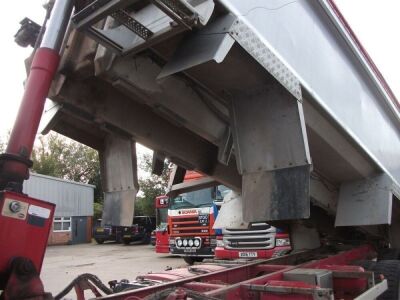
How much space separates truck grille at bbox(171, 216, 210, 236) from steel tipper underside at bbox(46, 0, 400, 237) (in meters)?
7.18

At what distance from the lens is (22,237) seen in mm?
2201

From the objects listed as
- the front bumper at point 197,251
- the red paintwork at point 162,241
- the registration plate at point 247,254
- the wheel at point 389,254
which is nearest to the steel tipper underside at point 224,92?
the wheel at point 389,254

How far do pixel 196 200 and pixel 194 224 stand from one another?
645mm

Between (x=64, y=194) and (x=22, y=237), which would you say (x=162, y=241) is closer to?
(x=22, y=237)

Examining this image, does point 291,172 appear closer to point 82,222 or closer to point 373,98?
point 373,98

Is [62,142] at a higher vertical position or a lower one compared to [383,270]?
higher

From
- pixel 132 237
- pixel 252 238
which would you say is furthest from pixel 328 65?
pixel 132 237

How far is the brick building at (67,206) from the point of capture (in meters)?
28.3

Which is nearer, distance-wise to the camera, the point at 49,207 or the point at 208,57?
the point at 49,207

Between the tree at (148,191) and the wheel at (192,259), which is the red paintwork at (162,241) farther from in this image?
the tree at (148,191)

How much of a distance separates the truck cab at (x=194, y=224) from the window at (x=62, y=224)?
18.7 meters

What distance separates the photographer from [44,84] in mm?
2479

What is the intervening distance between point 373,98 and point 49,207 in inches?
148

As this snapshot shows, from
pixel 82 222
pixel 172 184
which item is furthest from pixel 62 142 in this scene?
pixel 172 184
